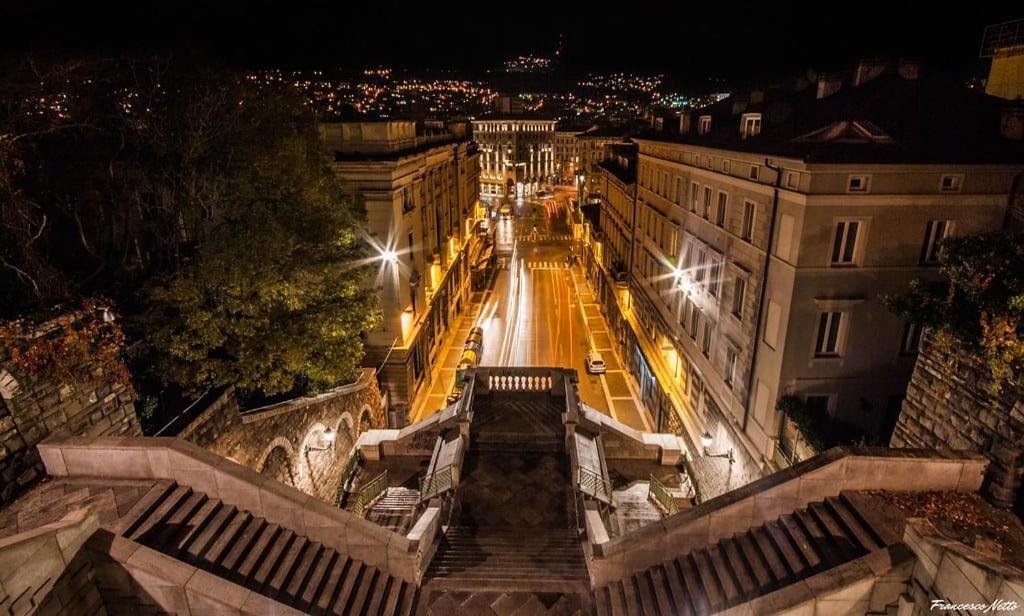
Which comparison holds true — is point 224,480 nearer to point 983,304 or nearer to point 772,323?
point 983,304

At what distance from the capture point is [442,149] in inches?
1597

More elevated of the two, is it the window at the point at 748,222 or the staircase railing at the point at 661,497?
the window at the point at 748,222

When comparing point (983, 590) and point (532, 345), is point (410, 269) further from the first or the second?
point (983, 590)

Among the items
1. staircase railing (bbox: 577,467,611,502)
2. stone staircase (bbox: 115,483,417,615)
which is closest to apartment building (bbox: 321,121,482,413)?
staircase railing (bbox: 577,467,611,502)

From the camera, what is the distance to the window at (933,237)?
624 inches

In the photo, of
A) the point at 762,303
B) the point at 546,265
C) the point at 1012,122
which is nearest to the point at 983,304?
the point at 762,303

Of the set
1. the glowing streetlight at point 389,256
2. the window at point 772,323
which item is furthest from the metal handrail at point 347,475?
the window at point 772,323

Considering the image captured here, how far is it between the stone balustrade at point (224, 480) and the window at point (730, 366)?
14.5 meters

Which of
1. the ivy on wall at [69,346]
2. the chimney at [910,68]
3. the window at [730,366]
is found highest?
the chimney at [910,68]

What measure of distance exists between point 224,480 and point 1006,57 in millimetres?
30078

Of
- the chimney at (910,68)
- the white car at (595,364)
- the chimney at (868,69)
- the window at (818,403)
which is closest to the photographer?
the window at (818,403)

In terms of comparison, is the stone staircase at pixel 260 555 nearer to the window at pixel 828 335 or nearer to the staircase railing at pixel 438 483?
the staircase railing at pixel 438 483

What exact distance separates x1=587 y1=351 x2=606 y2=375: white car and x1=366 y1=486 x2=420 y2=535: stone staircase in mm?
21618

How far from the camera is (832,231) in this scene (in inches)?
637
